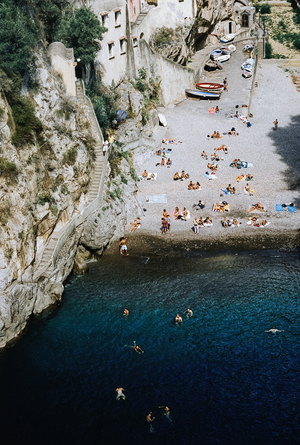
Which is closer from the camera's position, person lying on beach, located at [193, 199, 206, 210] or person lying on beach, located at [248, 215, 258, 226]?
person lying on beach, located at [248, 215, 258, 226]

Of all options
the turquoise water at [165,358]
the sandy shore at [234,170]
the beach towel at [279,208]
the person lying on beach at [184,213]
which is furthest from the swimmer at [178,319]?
the beach towel at [279,208]

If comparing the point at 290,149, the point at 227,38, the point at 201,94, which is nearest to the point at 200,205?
the point at 290,149

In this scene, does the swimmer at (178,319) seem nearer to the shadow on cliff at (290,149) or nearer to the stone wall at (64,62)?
the shadow on cliff at (290,149)

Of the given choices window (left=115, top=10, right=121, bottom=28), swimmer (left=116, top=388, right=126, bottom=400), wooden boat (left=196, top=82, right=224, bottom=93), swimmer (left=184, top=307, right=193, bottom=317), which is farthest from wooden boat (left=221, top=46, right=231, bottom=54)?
swimmer (left=116, top=388, right=126, bottom=400)

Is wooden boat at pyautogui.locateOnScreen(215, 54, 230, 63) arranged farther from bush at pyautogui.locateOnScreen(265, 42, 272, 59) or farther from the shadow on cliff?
the shadow on cliff

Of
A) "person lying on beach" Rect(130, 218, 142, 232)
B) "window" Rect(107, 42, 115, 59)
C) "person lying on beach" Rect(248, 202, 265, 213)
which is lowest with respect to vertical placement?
"person lying on beach" Rect(130, 218, 142, 232)

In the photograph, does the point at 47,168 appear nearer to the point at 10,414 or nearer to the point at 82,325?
the point at 82,325
